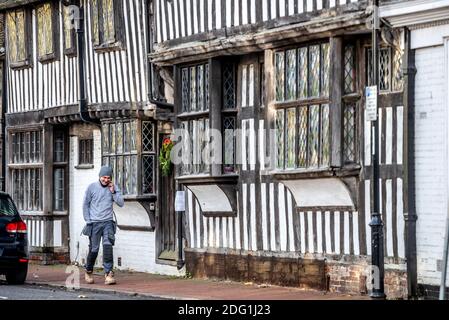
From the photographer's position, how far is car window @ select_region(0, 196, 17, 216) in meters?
22.8

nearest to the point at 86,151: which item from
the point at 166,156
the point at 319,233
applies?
the point at 166,156

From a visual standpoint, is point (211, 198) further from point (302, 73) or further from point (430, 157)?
point (430, 157)

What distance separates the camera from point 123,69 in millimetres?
26188

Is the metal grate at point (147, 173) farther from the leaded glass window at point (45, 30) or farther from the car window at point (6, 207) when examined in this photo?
the leaded glass window at point (45, 30)

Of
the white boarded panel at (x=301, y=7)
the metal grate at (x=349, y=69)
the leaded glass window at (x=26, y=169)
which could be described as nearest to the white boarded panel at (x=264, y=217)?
the metal grate at (x=349, y=69)

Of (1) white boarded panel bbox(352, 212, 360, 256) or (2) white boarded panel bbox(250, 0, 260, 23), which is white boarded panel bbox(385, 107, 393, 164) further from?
(2) white boarded panel bbox(250, 0, 260, 23)

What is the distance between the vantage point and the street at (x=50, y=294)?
19.6m

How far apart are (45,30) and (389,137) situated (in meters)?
12.5

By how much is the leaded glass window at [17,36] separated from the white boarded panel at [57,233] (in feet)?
12.6

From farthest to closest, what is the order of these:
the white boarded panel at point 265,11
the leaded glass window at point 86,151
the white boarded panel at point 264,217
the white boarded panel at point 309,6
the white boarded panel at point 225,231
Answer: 1. the leaded glass window at point 86,151
2. the white boarded panel at point 225,231
3. the white boarded panel at point 264,217
4. the white boarded panel at point 265,11
5. the white boarded panel at point 309,6

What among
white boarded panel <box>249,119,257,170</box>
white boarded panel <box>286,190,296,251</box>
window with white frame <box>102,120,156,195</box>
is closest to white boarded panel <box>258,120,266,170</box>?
white boarded panel <box>249,119,257,170</box>

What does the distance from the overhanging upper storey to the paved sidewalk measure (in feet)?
12.9
